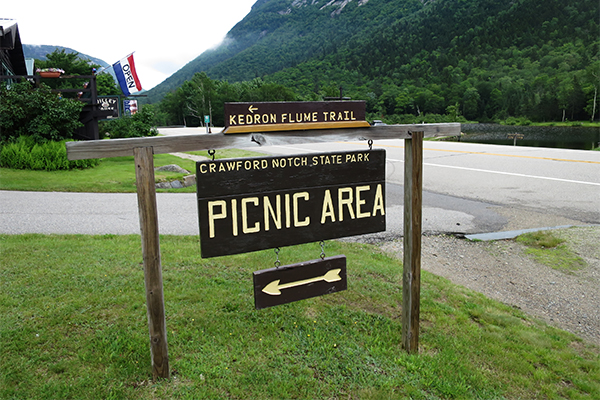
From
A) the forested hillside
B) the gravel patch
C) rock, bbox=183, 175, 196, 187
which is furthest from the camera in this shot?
the forested hillside

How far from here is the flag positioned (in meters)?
22.1

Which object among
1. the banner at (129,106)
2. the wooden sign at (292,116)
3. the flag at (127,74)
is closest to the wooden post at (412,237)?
the wooden sign at (292,116)

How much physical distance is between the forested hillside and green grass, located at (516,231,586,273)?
55690mm

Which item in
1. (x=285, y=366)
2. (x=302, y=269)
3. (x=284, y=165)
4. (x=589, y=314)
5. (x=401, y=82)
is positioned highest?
(x=401, y=82)

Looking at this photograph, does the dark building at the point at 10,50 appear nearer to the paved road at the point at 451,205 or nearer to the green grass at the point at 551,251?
the paved road at the point at 451,205

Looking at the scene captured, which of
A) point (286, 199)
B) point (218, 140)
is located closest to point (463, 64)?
point (286, 199)

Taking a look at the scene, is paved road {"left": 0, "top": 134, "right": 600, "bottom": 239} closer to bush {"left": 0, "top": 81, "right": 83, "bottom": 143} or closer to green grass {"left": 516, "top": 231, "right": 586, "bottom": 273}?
green grass {"left": 516, "top": 231, "right": 586, "bottom": 273}

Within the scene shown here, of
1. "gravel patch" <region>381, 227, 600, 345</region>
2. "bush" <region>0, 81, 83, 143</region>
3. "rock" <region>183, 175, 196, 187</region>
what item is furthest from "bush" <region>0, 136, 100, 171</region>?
"gravel patch" <region>381, 227, 600, 345</region>

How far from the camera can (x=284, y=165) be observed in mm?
3506

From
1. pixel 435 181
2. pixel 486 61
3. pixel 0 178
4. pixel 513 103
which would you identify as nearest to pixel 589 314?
pixel 435 181

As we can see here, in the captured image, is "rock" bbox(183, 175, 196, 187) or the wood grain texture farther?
"rock" bbox(183, 175, 196, 187)

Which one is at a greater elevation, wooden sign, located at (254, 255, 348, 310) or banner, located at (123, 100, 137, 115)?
banner, located at (123, 100, 137, 115)

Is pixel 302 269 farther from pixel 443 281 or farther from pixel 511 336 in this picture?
pixel 443 281

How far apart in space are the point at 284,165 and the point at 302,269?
0.91 m
